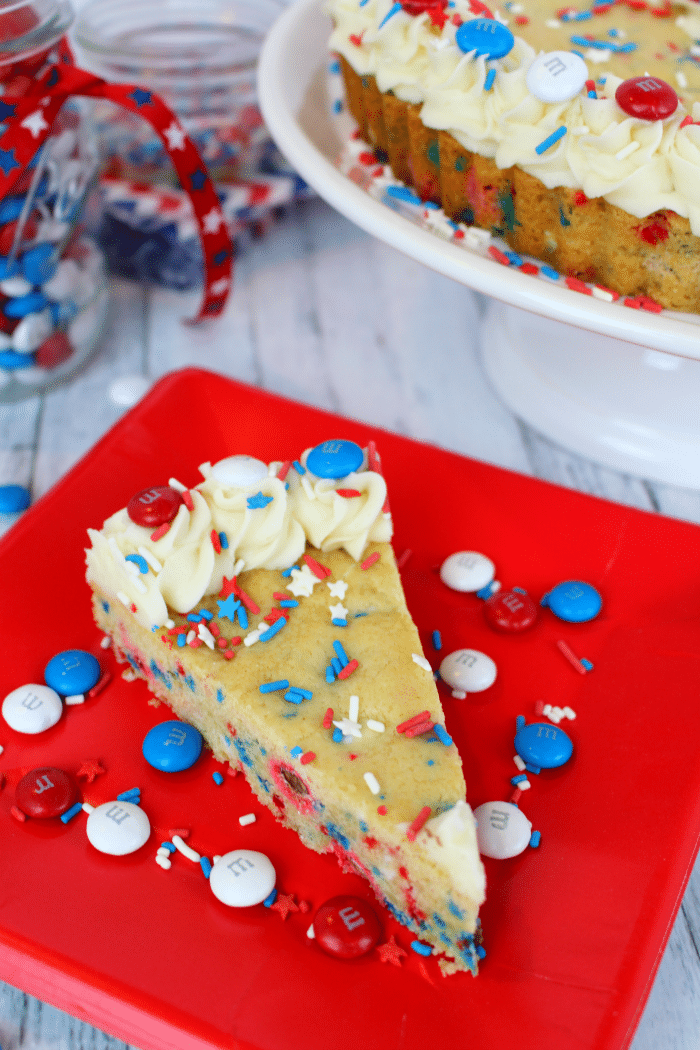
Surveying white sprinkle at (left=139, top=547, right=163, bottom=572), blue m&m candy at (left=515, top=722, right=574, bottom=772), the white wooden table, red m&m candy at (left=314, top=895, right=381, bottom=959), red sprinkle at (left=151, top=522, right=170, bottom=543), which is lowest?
the white wooden table

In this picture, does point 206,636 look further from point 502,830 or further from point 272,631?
point 502,830

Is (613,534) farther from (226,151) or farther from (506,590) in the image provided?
(226,151)

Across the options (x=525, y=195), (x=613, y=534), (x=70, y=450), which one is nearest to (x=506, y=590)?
(x=613, y=534)

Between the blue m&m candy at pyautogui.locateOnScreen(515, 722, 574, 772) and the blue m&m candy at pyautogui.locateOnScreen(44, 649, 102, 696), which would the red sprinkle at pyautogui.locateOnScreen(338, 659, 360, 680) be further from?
the blue m&m candy at pyautogui.locateOnScreen(44, 649, 102, 696)

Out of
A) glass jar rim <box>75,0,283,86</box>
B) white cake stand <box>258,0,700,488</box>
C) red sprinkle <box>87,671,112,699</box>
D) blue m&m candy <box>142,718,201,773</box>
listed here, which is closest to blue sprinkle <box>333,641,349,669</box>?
blue m&m candy <box>142,718,201,773</box>

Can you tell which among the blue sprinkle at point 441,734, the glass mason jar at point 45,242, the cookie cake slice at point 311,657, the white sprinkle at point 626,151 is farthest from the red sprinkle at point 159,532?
the white sprinkle at point 626,151

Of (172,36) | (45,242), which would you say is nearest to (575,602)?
(45,242)

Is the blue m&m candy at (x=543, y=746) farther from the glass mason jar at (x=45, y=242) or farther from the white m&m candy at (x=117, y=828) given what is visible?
the glass mason jar at (x=45, y=242)
